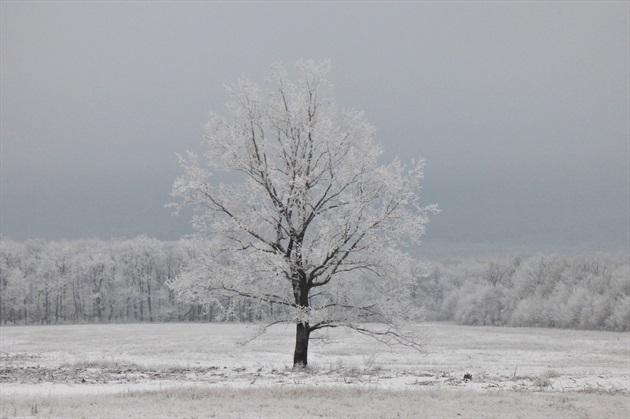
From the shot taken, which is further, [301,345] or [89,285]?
[89,285]

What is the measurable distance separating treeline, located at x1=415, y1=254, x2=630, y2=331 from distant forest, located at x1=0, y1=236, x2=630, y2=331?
0.20 meters

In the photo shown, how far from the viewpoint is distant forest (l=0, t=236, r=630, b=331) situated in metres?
105

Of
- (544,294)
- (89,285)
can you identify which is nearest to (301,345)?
(544,294)

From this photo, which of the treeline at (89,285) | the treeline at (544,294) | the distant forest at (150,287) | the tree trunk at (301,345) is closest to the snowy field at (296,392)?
the tree trunk at (301,345)

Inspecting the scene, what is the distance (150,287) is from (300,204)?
11311 centimetres

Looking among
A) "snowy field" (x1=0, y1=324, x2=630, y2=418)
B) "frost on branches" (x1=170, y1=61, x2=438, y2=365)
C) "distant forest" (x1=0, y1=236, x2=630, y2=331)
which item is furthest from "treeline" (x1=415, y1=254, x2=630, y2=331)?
"frost on branches" (x1=170, y1=61, x2=438, y2=365)

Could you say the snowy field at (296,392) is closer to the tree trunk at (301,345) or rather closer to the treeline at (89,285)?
the tree trunk at (301,345)

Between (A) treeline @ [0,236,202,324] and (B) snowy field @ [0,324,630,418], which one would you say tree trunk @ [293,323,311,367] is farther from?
(A) treeline @ [0,236,202,324]

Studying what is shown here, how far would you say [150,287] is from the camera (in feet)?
420

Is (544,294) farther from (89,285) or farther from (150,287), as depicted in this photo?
(89,285)

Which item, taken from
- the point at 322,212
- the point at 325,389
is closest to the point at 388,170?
the point at 322,212

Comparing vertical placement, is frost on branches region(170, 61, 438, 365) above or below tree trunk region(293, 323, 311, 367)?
above

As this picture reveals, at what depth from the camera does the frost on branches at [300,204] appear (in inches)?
845

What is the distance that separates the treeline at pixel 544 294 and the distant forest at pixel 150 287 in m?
0.20
